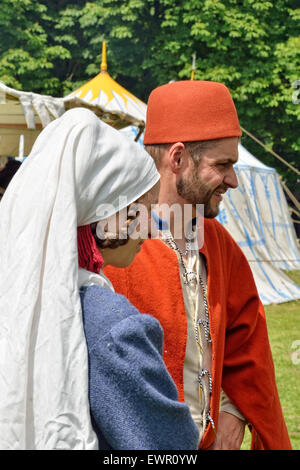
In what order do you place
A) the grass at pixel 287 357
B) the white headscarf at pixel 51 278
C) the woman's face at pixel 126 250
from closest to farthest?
the white headscarf at pixel 51 278 < the woman's face at pixel 126 250 < the grass at pixel 287 357

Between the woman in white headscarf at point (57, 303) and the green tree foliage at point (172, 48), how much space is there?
16249 millimetres

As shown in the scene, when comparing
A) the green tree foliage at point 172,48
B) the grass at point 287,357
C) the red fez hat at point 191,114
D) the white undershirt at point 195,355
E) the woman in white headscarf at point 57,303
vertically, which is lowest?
the grass at point 287,357

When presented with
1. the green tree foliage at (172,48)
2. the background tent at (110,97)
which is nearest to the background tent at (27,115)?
the background tent at (110,97)

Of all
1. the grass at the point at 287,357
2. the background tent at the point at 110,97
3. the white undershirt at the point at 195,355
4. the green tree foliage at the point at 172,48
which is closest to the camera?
the white undershirt at the point at 195,355

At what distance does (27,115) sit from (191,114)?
275 cm

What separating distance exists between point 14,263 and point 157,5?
20093 millimetres

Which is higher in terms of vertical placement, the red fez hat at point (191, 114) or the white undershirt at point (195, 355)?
the red fez hat at point (191, 114)

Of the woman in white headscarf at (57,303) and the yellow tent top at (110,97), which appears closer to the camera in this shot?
the woman in white headscarf at (57,303)

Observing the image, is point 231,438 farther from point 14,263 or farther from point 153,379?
point 14,263

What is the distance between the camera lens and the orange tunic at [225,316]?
1.80m

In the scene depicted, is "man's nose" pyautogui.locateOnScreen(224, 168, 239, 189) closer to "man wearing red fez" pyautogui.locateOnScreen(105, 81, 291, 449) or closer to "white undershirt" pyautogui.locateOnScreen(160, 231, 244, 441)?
"man wearing red fez" pyautogui.locateOnScreen(105, 81, 291, 449)

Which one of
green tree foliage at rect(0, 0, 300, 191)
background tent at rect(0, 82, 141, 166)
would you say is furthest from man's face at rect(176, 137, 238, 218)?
green tree foliage at rect(0, 0, 300, 191)

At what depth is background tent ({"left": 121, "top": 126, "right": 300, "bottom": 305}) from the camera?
9.20 meters

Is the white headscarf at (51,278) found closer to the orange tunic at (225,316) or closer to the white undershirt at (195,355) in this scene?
the orange tunic at (225,316)
